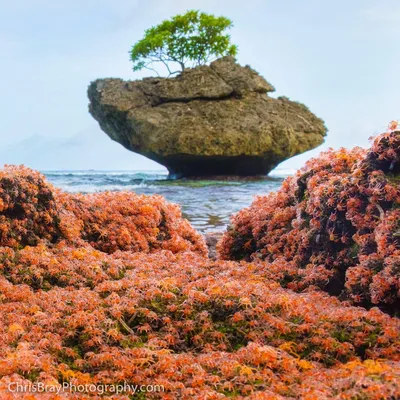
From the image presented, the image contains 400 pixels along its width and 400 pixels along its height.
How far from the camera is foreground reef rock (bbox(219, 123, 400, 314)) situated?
3.45 metres

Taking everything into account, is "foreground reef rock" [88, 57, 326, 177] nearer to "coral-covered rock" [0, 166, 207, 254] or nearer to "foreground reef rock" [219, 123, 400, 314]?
"coral-covered rock" [0, 166, 207, 254]

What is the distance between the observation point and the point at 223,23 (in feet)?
115

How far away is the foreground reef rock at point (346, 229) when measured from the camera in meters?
3.45

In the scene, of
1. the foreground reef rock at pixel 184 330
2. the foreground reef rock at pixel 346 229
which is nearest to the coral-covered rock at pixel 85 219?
the foreground reef rock at pixel 184 330

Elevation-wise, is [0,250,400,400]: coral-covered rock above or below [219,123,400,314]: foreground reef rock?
below

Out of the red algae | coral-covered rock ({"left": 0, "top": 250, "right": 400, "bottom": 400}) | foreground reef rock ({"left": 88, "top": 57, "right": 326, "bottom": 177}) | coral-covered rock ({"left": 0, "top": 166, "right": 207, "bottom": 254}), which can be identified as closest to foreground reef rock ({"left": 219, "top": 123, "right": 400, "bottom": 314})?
the red algae

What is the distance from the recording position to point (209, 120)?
29703 millimetres

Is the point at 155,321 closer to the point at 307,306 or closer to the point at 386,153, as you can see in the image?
the point at 307,306

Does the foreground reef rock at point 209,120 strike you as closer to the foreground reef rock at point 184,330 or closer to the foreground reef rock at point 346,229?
the foreground reef rock at point 346,229

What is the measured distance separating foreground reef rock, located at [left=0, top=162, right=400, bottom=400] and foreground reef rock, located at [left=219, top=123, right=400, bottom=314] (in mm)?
34

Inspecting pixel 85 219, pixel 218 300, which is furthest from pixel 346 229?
pixel 85 219

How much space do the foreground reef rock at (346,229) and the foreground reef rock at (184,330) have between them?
34 millimetres

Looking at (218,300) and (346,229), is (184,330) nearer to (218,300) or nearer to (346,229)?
(218,300)

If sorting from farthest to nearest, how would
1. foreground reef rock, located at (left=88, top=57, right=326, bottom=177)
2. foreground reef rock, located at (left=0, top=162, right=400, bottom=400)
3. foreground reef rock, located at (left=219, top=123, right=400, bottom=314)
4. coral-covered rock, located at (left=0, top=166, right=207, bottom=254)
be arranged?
foreground reef rock, located at (left=88, top=57, right=326, bottom=177) → coral-covered rock, located at (left=0, top=166, right=207, bottom=254) → foreground reef rock, located at (left=219, top=123, right=400, bottom=314) → foreground reef rock, located at (left=0, top=162, right=400, bottom=400)
